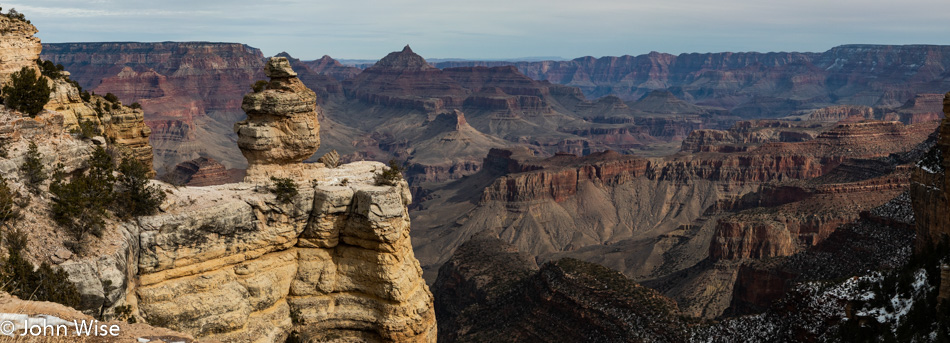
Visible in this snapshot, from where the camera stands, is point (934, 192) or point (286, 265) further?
point (934, 192)

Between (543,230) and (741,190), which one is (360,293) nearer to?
(543,230)

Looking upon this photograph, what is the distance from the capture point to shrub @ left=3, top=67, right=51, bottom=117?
2516 centimetres

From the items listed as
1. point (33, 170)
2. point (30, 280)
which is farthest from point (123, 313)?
point (33, 170)

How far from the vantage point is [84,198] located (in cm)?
2358

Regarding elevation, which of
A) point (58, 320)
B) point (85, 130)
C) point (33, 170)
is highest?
point (85, 130)

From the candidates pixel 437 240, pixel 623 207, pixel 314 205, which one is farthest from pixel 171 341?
pixel 623 207

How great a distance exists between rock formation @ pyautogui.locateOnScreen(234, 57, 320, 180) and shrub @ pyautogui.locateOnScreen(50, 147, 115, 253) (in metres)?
5.08

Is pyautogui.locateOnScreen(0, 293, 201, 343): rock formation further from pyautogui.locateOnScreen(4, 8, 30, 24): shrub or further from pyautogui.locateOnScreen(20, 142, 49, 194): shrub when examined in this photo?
pyautogui.locateOnScreen(4, 8, 30, 24): shrub

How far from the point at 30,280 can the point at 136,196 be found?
5789 millimetres

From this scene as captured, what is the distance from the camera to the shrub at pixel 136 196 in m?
24.9

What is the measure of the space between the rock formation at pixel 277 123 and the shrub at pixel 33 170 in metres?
7.23

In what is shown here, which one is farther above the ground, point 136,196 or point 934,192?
point 136,196

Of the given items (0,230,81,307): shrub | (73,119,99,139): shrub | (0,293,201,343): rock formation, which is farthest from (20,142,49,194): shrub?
(0,293,201,343): rock formation

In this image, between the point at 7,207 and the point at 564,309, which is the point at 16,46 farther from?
the point at 564,309
